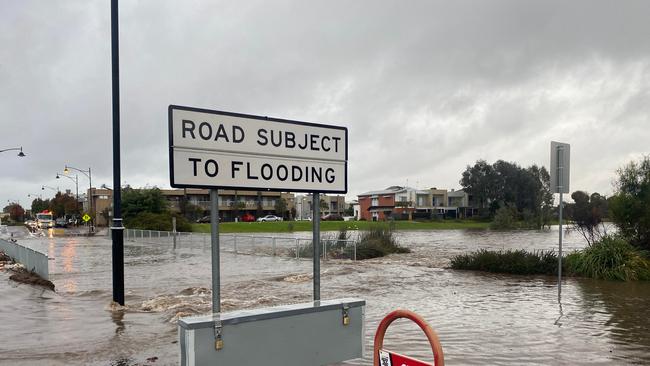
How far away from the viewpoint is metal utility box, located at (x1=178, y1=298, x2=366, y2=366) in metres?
3.52

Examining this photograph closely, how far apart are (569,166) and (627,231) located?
22.7ft

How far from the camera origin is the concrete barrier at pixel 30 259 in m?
14.2

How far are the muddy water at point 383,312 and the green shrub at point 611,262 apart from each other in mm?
835

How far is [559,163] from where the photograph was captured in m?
11.0

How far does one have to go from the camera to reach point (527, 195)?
9575 centimetres

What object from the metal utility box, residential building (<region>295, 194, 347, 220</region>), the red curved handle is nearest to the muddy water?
the metal utility box

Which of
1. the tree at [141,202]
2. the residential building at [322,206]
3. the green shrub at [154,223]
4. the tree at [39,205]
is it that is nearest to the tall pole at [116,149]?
the green shrub at [154,223]

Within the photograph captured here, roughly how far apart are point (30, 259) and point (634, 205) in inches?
736

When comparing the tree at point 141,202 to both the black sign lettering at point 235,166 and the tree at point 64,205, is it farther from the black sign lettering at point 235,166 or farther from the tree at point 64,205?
the black sign lettering at point 235,166

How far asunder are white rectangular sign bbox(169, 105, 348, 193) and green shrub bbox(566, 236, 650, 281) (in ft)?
40.2

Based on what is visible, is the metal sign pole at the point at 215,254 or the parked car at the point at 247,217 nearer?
the metal sign pole at the point at 215,254

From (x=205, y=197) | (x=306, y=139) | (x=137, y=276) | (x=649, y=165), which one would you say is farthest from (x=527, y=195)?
(x=306, y=139)

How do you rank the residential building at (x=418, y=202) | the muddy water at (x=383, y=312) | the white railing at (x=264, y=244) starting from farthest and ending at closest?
the residential building at (x=418, y=202)
the white railing at (x=264, y=244)
the muddy water at (x=383, y=312)

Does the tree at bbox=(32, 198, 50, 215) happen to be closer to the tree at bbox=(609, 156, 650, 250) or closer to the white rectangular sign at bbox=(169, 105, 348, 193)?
the tree at bbox=(609, 156, 650, 250)
